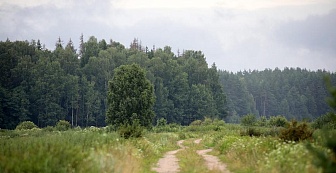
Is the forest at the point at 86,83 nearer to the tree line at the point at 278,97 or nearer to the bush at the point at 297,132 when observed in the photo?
the tree line at the point at 278,97

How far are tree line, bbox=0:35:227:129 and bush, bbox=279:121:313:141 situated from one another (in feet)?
236

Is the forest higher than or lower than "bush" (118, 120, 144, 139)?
higher

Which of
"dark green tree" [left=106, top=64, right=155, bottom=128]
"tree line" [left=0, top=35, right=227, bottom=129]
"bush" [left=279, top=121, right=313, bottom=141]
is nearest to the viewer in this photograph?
"bush" [left=279, top=121, right=313, bottom=141]

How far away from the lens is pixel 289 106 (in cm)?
17262

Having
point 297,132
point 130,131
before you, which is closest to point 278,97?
point 130,131

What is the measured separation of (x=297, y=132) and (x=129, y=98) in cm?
3286

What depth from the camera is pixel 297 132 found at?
21047 mm

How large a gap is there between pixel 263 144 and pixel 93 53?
92.8 m

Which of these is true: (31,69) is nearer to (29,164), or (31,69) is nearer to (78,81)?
(78,81)

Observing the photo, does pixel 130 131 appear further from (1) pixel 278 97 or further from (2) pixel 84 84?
(1) pixel 278 97

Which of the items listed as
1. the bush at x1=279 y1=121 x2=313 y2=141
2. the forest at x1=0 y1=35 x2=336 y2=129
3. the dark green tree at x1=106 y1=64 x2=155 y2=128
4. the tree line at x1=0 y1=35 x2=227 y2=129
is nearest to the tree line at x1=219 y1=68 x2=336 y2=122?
the forest at x1=0 y1=35 x2=336 y2=129

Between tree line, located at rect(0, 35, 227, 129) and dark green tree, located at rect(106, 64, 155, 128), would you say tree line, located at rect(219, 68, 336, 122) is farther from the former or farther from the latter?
dark green tree, located at rect(106, 64, 155, 128)

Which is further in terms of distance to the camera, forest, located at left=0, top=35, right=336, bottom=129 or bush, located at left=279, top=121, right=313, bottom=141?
forest, located at left=0, top=35, right=336, bottom=129

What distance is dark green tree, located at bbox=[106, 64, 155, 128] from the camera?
5109cm
